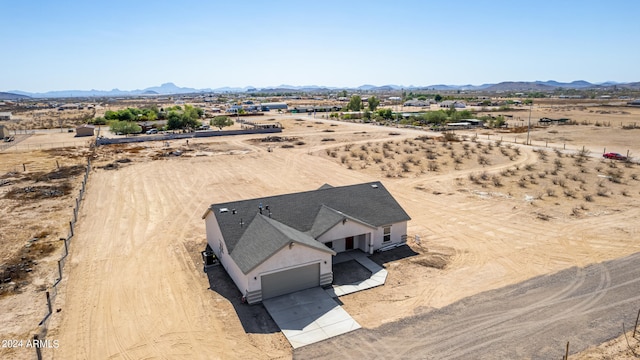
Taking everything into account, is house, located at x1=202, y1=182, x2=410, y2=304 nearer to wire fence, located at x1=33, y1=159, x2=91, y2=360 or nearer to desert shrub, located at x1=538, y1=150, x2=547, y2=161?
wire fence, located at x1=33, y1=159, x2=91, y2=360

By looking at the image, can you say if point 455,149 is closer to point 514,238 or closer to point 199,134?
point 514,238

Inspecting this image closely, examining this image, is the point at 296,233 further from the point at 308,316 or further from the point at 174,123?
the point at 174,123

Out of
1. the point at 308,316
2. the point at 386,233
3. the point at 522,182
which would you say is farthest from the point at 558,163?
the point at 308,316

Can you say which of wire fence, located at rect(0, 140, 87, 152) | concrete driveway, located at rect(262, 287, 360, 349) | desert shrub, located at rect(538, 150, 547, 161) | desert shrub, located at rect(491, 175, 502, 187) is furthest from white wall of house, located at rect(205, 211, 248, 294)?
wire fence, located at rect(0, 140, 87, 152)

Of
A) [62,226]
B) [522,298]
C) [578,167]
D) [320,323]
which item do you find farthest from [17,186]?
[578,167]

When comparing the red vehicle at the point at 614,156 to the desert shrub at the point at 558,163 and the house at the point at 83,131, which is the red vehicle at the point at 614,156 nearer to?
the desert shrub at the point at 558,163
